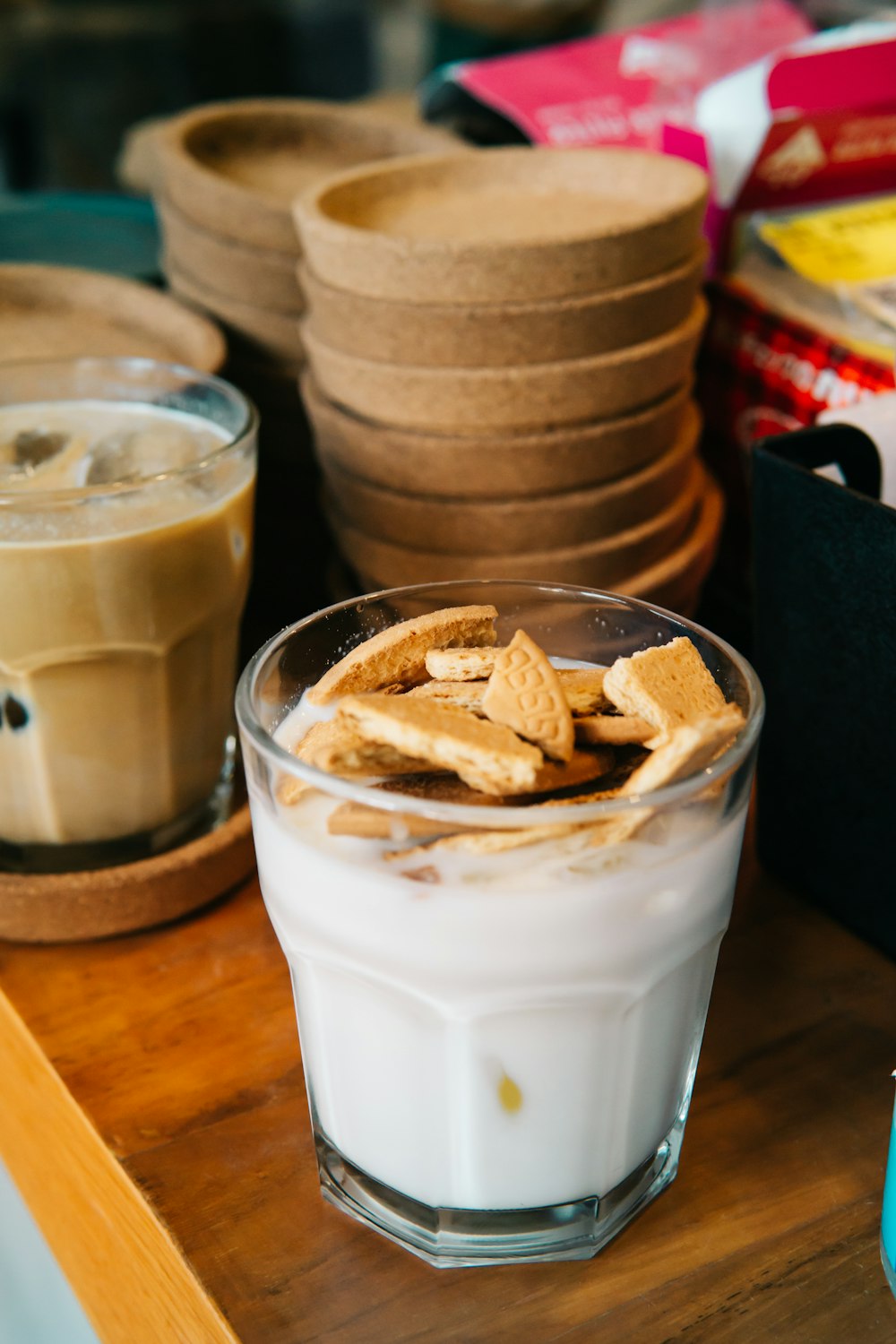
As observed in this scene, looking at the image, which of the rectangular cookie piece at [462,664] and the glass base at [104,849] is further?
the glass base at [104,849]

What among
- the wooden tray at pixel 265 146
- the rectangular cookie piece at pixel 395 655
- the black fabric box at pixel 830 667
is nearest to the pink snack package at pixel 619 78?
the wooden tray at pixel 265 146

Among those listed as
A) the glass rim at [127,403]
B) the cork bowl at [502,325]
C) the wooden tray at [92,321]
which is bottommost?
the wooden tray at [92,321]

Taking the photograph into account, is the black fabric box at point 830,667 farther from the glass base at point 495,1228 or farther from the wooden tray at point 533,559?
the glass base at point 495,1228

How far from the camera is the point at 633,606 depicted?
1.81ft

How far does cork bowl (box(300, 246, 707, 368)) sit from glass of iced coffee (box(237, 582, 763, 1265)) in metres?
0.17

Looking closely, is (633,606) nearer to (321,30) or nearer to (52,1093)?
(52,1093)

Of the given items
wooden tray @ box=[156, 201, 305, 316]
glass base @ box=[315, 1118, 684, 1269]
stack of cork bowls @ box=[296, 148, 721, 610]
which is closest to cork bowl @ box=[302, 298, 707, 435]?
stack of cork bowls @ box=[296, 148, 721, 610]

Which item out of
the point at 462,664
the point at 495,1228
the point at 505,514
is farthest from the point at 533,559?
the point at 495,1228

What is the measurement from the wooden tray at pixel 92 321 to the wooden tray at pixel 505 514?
0.47ft

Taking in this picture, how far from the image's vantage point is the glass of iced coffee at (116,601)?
0.63 m

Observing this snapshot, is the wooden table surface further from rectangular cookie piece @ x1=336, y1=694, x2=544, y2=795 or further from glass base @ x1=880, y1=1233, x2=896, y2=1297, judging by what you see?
rectangular cookie piece @ x1=336, y1=694, x2=544, y2=795

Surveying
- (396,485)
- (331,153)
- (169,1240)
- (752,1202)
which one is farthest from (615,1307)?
(331,153)

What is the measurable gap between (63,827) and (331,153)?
0.58m

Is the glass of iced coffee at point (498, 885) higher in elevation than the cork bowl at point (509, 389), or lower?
lower
